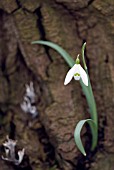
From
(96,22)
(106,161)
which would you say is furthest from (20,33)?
(106,161)

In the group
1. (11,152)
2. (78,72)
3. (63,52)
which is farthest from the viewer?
(11,152)

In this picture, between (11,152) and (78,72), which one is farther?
(11,152)

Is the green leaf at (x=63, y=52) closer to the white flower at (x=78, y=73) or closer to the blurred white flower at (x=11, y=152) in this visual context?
the white flower at (x=78, y=73)

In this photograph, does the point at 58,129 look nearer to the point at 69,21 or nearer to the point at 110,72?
the point at 110,72

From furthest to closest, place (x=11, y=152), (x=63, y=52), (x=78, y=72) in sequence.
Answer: (x=11, y=152) → (x=63, y=52) → (x=78, y=72)

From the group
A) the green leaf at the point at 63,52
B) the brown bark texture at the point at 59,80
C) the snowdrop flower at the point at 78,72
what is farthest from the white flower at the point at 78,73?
the brown bark texture at the point at 59,80

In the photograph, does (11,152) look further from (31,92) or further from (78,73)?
(78,73)

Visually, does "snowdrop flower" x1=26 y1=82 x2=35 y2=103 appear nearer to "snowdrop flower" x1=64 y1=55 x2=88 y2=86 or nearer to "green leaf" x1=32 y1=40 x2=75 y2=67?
"green leaf" x1=32 y1=40 x2=75 y2=67

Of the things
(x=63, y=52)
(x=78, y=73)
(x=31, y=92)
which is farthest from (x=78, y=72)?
(x=31, y=92)
